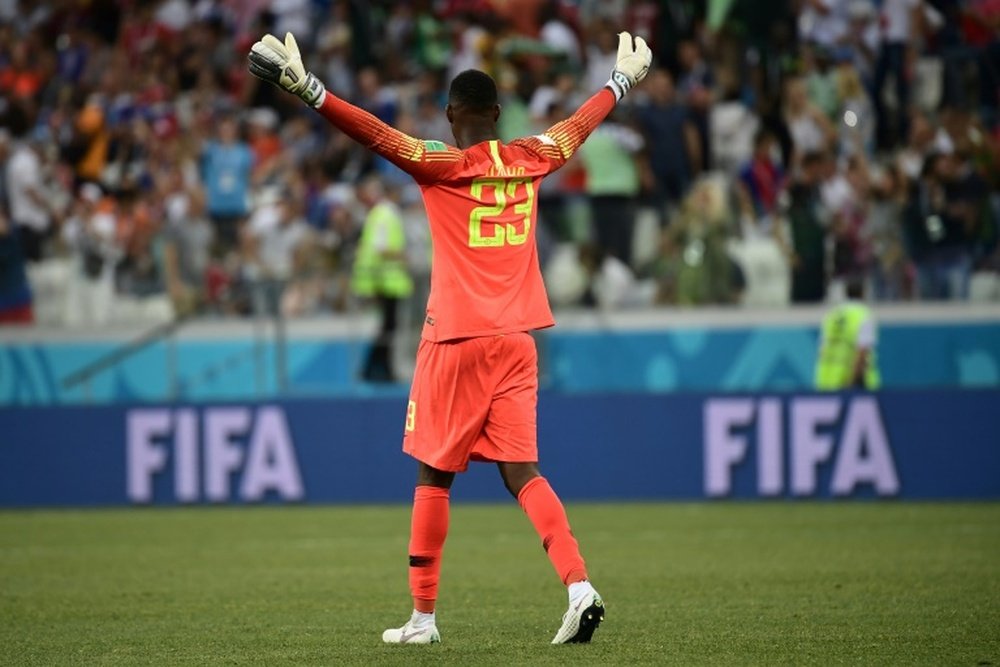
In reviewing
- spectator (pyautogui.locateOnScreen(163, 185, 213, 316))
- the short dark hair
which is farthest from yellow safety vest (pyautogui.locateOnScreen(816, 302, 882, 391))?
the short dark hair

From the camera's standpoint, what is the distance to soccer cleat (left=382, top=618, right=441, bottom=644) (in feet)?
24.2

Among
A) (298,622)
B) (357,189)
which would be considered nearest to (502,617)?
(298,622)

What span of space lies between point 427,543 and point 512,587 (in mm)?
2523

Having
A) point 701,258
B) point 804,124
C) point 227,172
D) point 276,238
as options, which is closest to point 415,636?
point 701,258

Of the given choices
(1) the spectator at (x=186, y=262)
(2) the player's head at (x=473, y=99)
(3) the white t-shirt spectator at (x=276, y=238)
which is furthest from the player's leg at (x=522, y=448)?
(1) the spectator at (x=186, y=262)

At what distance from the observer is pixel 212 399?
17.2 meters

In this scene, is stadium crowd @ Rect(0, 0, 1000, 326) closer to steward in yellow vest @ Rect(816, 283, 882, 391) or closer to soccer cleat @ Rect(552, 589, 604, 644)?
steward in yellow vest @ Rect(816, 283, 882, 391)

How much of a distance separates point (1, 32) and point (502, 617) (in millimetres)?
16954

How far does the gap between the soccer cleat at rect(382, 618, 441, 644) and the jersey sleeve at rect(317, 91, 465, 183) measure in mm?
1821

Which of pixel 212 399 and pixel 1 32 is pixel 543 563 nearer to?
pixel 212 399

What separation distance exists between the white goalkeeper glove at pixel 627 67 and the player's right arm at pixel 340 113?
1.10m

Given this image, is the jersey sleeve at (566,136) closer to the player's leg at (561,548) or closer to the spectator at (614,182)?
the player's leg at (561,548)

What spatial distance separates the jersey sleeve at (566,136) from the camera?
7.61 meters

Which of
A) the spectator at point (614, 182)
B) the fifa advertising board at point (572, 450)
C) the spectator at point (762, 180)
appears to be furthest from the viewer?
the spectator at point (762, 180)
